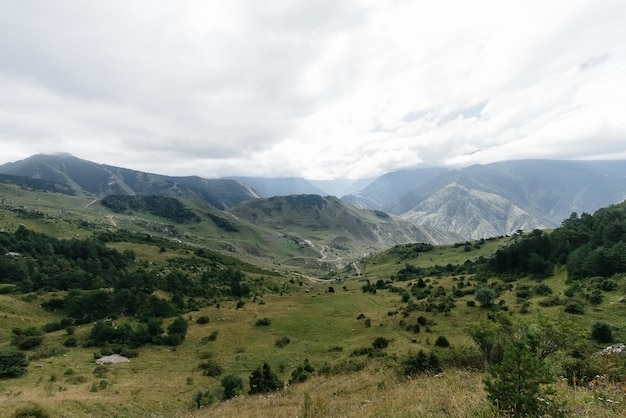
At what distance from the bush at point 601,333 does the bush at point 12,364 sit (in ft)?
224

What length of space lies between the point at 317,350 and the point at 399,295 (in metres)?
47.7

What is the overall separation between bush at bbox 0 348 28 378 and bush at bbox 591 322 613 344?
6838 centimetres

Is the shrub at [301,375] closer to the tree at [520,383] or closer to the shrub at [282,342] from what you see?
the shrub at [282,342]

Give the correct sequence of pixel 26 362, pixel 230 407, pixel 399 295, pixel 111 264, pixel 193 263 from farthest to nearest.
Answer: pixel 193 263 < pixel 111 264 < pixel 399 295 < pixel 26 362 < pixel 230 407

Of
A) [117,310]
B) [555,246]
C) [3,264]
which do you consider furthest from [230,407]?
[3,264]

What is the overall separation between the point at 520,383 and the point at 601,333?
36.3m

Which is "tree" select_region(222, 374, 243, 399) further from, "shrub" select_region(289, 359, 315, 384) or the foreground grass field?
"shrub" select_region(289, 359, 315, 384)

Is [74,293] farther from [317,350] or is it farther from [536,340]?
[536,340]

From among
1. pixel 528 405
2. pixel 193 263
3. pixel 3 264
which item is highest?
pixel 528 405

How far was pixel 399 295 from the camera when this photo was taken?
92.8 metres

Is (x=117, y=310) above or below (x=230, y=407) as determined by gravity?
below

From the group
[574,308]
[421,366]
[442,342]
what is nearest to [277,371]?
[442,342]

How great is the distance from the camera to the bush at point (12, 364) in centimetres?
3854

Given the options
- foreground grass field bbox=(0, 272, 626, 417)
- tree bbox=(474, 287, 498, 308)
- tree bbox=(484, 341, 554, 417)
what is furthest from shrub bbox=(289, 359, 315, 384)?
tree bbox=(474, 287, 498, 308)
